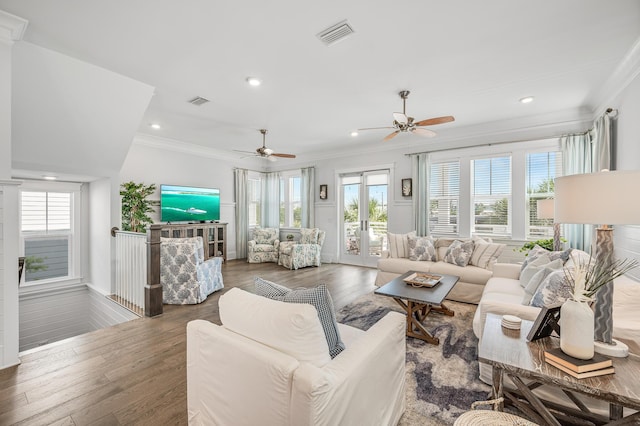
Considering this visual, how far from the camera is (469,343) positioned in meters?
2.70

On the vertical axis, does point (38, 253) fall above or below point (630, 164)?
below

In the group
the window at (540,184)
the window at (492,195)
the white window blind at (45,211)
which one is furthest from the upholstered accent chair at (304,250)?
the window at (540,184)

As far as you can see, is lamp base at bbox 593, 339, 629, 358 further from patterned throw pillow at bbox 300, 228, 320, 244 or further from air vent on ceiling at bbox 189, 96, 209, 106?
patterned throw pillow at bbox 300, 228, 320, 244

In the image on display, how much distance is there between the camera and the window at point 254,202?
796 centimetres

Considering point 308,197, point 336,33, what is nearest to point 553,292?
point 336,33

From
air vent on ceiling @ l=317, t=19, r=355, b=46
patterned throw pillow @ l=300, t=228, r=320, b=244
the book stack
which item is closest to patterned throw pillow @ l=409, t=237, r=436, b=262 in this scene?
patterned throw pillow @ l=300, t=228, r=320, b=244

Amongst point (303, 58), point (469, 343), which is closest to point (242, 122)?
point (303, 58)

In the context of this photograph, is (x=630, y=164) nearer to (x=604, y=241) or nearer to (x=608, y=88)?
(x=608, y=88)

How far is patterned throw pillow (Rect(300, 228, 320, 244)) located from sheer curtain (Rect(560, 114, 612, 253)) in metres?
4.68

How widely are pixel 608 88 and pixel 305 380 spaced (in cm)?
482

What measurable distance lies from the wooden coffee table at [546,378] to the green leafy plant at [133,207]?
5.79 meters

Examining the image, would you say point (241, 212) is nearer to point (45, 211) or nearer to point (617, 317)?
point (45, 211)

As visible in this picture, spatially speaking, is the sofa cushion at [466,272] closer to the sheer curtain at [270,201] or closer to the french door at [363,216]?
the french door at [363,216]

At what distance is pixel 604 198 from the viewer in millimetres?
1236
